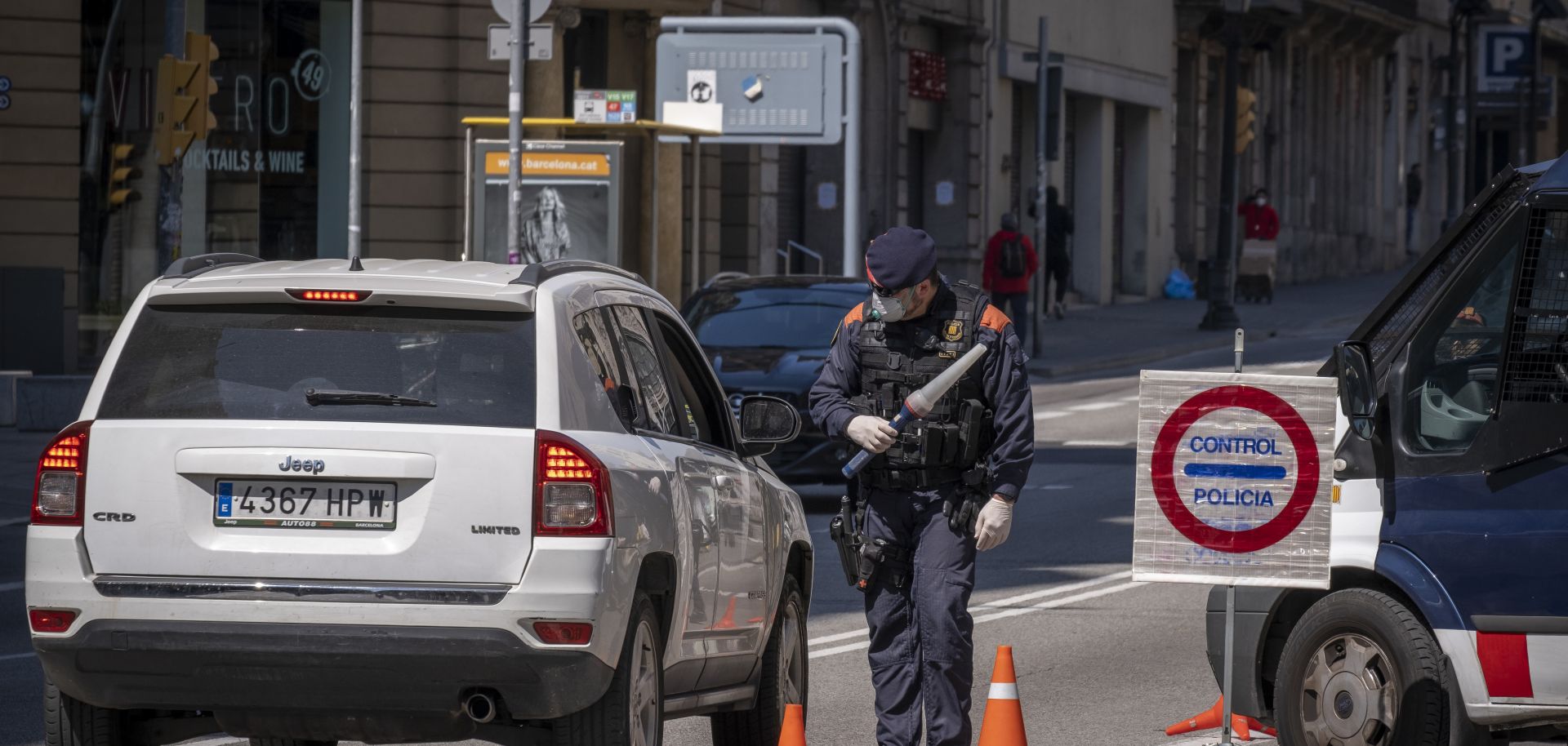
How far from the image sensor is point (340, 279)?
601 cm

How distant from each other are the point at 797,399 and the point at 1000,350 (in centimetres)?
847

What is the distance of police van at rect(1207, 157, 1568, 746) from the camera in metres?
6.33

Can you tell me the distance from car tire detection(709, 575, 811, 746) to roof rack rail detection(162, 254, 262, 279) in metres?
2.06

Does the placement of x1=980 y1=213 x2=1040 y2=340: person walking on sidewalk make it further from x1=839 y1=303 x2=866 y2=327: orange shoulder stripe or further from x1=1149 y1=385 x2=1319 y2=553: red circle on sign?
x1=1149 y1=385 x2=1319 y2=553: red circle on sign

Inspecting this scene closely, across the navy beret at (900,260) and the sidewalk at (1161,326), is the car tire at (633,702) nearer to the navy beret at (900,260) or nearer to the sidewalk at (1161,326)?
the navy beret at (900,260)

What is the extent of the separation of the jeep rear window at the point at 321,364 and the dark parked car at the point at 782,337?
893 centimetres

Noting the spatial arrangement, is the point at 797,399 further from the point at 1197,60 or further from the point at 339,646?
the point at 1197,60

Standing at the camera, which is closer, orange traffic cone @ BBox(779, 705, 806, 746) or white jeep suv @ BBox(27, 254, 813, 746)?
white jeep suv @ BBox(27, 254, 813, 746)

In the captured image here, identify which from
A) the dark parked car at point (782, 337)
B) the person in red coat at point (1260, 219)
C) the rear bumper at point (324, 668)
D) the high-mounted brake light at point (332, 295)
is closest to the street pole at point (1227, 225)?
the person in red coat at point (1260, 219)

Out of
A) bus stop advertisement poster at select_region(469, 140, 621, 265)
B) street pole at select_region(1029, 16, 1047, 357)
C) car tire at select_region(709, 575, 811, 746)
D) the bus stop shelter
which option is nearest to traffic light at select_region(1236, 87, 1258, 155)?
street pole at select_region(1029, 16, 1047, 357)

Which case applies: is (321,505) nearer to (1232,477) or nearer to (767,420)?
(767,420)

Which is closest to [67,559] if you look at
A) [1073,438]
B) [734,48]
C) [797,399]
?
[797,399]

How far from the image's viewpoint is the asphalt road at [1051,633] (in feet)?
27.7

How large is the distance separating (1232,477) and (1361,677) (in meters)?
0.67
